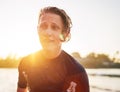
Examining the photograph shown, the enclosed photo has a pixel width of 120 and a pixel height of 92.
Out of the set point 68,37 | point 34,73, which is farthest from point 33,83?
point 68,37

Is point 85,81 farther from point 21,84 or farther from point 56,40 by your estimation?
point 21,84

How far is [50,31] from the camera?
476 cm

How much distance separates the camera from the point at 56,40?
480 centimetres

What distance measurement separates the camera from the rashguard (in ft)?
15.4

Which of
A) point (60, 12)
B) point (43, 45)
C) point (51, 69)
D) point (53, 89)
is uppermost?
point (60, 12)

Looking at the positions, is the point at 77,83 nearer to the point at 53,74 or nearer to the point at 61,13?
the point at 53,74

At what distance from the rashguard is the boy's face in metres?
0.24

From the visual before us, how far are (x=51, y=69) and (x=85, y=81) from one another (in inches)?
22.6

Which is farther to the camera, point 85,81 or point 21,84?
point 21,84

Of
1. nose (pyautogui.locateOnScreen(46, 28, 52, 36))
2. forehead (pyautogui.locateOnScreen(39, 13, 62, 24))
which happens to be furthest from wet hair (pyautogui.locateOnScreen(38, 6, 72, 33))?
nose (pyautogui.locateOnScreen(46, 28, 52, 36))

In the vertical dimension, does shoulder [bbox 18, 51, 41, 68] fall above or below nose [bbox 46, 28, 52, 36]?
below

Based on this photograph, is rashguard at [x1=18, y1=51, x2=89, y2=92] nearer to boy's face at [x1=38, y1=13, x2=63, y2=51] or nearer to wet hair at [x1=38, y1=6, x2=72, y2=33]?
boy's face at [x1=38, y1=13, x2=63, y2=51]

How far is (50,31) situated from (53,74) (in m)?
0.65

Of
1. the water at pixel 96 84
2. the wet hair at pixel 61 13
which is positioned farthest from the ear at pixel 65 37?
the water at pixel 96 84
